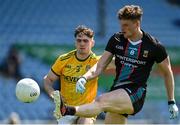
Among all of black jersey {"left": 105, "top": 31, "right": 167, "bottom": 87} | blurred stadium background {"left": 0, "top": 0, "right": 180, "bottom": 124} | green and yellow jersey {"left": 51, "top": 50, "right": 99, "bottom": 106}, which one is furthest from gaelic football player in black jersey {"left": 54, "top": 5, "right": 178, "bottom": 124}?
blurred stadium background {"left": 0, "top": 0, "right": 180, "bottom": 124}

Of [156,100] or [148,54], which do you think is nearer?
[148,54]

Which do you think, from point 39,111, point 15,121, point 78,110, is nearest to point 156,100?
point 39,111

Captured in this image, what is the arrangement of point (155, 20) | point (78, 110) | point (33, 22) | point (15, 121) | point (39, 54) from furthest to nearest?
1. point (155, 20)
2. point (33, 22)
3. point (39, 54)
4. point (15, 121)
5. point (78, 110)

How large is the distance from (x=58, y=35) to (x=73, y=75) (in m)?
10.7

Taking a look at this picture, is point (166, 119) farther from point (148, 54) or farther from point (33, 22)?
point (148, 54)

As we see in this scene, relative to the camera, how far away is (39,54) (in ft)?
63.7

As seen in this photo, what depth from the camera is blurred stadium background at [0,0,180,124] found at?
18078 mm

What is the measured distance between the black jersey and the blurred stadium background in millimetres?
8499

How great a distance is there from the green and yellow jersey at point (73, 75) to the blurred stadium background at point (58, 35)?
7.21m

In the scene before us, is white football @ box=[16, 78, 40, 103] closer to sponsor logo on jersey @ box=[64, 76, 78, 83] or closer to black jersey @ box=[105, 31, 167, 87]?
sponsor logo on jersey @ box=[64, 76, 78, 83]

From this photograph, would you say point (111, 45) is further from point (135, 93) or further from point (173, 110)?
point (173, 110)

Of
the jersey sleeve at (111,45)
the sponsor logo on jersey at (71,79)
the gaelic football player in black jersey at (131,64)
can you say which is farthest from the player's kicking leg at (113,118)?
the sponsor logo on jersey at (71,79)

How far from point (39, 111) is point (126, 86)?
9.48 m

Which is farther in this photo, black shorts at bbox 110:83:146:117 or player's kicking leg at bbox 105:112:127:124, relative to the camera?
player's kicking leg at bbox 105:112:127:124
